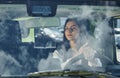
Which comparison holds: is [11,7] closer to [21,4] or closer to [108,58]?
[21,4]

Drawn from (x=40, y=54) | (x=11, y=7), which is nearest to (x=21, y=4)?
(x=11, y=7)

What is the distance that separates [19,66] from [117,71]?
107 cm

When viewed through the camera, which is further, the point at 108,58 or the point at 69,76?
the point at 108,58

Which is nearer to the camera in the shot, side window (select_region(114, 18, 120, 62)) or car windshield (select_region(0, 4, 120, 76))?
car windshield (select_region(0, 4, 120, 76))

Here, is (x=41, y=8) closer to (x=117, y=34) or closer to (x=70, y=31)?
(x=70, y=31)

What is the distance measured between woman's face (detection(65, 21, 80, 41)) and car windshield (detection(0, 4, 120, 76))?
0.07 meters

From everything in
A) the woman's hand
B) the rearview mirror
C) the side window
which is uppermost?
the rearview mirror

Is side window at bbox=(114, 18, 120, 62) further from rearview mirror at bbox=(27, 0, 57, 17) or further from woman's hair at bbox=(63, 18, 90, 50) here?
rearview mirror at bbox=(27, 0, 57, 17)

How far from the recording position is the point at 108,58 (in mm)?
6766

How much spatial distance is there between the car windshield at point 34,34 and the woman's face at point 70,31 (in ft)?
0.22

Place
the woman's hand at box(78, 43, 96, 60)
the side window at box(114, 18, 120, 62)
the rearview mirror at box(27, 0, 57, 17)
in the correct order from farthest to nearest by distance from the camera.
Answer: the side window at box(114, 18, 120, 62), the woman's hand at box(78, 43, 96, 60), the rearview mirror at box(27, 0, 57, 17)

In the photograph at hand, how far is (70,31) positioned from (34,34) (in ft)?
1.33

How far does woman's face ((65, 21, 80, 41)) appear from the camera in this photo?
6.62 m

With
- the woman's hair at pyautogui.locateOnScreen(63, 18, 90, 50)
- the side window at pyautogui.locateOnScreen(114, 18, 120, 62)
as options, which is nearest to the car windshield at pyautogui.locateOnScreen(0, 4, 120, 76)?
the woman's hair at pyautogui.locateOnScreen(63, 18, 90, 50)
